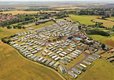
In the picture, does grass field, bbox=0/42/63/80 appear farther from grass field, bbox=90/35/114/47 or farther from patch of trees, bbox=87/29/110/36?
patch of trees, bbox=87/29/110/36

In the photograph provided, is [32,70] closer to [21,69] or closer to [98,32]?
[21,69]

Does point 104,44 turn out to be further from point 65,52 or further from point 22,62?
point 22,62

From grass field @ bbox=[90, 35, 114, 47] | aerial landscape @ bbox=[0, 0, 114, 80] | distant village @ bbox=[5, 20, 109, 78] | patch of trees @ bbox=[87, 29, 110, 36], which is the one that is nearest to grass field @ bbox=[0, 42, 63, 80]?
aerial landscape @ bbox=[0, 0, 114, 80]

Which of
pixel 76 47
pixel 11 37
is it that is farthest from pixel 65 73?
pixel 11 37

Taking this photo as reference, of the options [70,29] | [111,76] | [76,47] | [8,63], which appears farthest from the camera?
[70,29]

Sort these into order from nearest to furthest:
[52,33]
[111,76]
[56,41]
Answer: [111,76]
[56,41]
[52,33]

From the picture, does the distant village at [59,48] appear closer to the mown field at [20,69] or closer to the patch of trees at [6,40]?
the patch of trees at [6,40]

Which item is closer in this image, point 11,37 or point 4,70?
point 4,70
